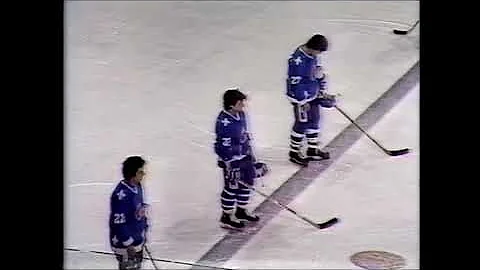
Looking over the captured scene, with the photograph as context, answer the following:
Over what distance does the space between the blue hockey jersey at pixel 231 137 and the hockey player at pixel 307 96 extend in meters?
0.08

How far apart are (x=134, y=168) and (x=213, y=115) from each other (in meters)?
0.16

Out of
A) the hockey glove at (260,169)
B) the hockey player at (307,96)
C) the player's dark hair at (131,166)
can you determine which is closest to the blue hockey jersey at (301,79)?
the hockey player at (307,96)

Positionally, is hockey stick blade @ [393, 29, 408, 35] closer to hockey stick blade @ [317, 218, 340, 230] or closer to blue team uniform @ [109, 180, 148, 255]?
hockey stick blade @ [317, 218, 340, 230]

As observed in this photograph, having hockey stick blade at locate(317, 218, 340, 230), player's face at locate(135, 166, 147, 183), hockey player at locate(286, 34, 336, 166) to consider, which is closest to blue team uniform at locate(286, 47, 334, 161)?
hockey player at locate(286, 34, 336, 166)

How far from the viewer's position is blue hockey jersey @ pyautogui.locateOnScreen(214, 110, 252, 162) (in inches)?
35.2

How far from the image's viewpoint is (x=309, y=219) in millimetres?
881

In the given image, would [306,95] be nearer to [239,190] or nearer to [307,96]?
[307,96]

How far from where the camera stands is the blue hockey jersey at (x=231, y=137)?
0.89 metres

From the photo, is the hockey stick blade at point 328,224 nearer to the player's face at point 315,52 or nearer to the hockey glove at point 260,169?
the hockey glove at point 260,169

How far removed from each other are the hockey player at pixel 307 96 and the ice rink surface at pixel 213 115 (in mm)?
14

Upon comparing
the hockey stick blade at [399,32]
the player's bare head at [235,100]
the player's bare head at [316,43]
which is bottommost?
the player's bare head at [235,100]

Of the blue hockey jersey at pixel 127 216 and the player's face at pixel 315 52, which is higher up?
the player's face at pixel 315 52
